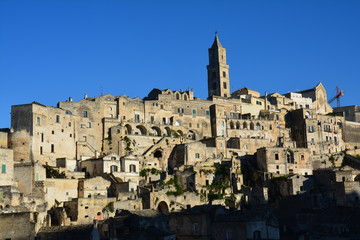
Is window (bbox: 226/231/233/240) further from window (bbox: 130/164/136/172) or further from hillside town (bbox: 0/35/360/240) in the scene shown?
window (bbox: 130/164/136/172)

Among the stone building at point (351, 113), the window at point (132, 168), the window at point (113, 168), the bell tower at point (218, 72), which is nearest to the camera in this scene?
the window at point (113, 168)

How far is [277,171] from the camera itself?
74.1 metres

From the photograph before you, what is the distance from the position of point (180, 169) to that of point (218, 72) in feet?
115

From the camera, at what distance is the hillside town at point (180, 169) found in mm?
51000

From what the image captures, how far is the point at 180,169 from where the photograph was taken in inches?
2867

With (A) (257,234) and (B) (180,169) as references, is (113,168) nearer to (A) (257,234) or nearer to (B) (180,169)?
(B) (180,169)

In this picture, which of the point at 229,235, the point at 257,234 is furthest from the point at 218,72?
the point at 257,234

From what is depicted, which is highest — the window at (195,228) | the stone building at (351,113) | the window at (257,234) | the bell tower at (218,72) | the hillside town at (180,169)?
the bell tower at (218,72)

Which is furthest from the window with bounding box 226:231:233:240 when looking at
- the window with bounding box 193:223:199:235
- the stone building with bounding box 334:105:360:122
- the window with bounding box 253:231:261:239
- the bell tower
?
the stone building with bounding box 334:105:360:122

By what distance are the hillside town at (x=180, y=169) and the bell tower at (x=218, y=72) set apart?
36.1 inches

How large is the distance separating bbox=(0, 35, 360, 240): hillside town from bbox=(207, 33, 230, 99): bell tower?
918 millimetres

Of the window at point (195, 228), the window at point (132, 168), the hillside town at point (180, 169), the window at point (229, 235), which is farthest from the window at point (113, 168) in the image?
the window at point (229, 235)

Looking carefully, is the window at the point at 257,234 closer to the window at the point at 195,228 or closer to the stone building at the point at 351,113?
the window at the point at 195,228

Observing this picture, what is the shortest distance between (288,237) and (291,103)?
4945 cm
